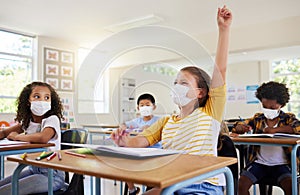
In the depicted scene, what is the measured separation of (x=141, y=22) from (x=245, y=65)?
4459 mm

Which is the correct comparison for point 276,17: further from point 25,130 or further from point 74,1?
point 25,130

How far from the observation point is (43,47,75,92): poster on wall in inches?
240

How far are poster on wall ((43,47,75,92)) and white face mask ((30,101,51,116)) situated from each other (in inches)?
181

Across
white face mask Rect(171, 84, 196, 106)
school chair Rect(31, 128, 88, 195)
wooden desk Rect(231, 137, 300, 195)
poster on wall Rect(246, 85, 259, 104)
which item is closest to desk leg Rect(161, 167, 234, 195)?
white face mask Rect(171, 84, 196, 106)

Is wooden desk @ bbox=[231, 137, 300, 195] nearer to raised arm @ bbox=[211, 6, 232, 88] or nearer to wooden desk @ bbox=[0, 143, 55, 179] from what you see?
raised arm @ bbox=[211, 6, 232, 88]

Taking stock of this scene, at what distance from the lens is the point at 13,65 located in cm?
553

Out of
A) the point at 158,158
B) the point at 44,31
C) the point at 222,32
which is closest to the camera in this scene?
the point at 158,158

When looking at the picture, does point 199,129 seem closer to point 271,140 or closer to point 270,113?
point 271,140

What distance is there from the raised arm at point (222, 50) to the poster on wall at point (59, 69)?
17.8 ft

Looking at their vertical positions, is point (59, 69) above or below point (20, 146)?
above

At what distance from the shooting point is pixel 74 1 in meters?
4.21

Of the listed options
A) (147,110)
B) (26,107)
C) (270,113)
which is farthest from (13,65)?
(270,113)

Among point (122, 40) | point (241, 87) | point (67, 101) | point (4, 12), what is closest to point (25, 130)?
point (122, 40)

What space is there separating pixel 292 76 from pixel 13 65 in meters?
6.99
